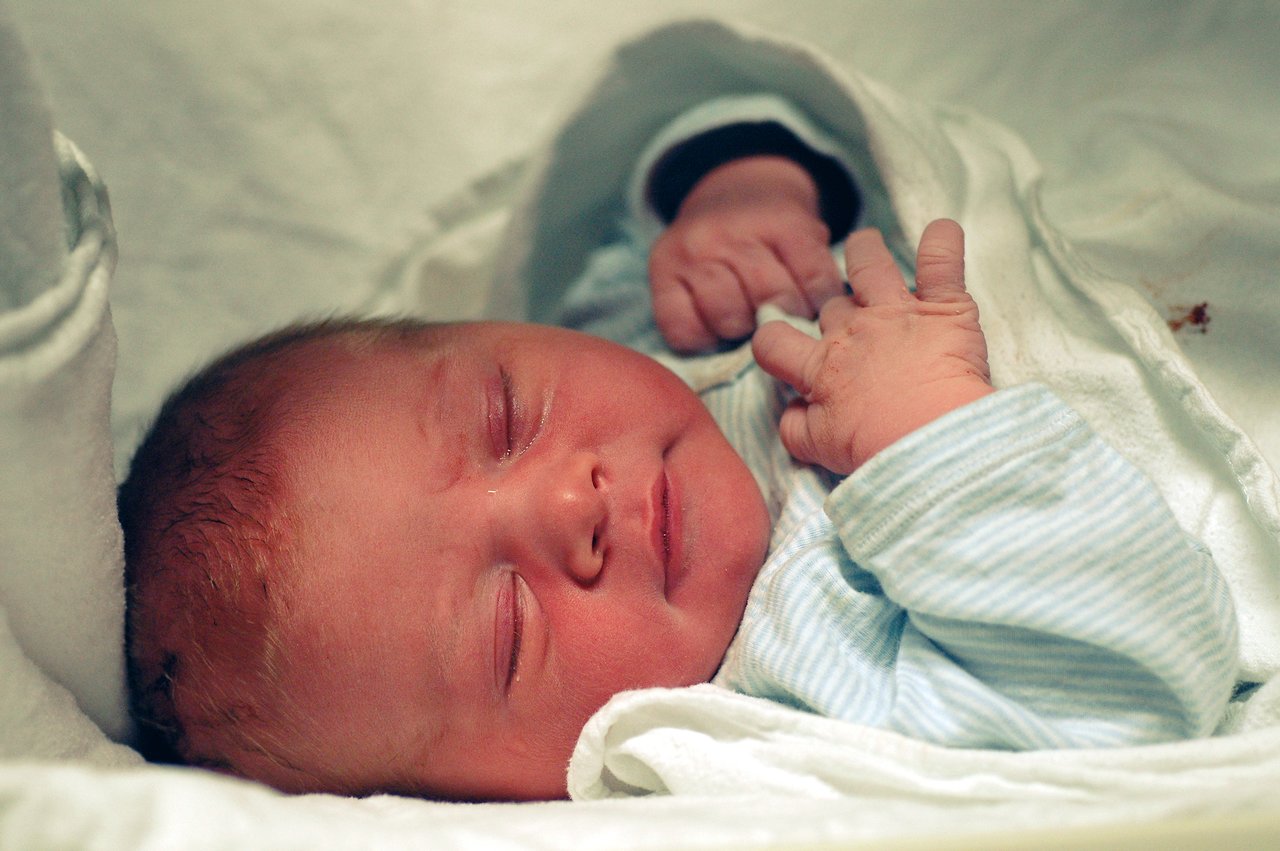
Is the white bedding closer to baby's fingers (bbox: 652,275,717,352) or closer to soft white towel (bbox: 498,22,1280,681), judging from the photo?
soft white towel (bbox: 498,22,1280,681)

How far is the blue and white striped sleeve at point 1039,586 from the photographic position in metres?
0.64

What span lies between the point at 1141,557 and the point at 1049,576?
0.06m

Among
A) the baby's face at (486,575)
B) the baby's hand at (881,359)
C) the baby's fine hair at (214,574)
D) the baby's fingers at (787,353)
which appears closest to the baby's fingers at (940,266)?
the baby's hand at (881,359)

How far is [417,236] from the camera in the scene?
131 centimetres

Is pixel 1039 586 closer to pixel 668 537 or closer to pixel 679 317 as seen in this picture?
pixel 668 537

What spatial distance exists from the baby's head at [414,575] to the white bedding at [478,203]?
6 cm

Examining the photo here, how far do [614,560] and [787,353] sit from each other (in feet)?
0.82

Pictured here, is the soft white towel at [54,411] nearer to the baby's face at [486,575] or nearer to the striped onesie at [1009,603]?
the baby's face at [486,575]

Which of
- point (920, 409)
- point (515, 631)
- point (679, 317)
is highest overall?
point (920, 409)

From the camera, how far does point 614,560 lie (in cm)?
75

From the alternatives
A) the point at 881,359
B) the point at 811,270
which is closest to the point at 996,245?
the point at 811,270

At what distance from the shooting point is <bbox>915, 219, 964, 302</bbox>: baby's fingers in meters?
0.80

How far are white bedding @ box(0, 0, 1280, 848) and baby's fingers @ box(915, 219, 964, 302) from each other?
0.20 metres

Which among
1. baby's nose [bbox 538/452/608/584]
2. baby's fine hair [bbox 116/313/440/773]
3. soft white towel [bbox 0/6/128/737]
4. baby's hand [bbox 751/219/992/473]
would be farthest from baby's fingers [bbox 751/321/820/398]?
soft white towel [bbox 0/6/128/737]
